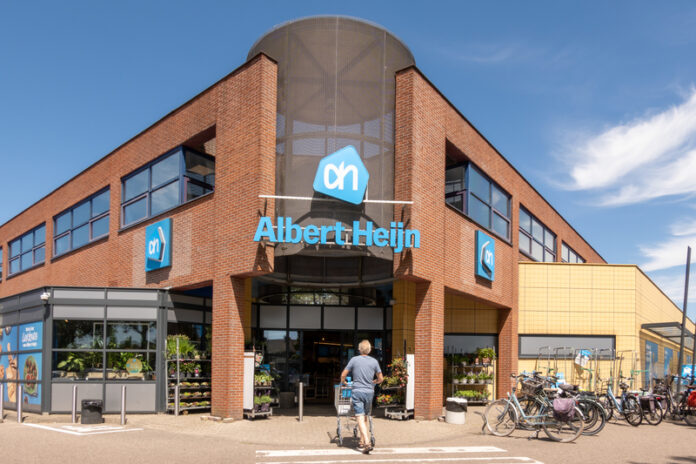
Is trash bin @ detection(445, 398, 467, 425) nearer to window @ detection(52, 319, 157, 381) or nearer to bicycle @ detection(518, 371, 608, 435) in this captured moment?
bicycle @ detection(518, 371, 608, 435)

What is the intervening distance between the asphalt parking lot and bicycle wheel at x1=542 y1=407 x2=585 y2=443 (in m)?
0.19

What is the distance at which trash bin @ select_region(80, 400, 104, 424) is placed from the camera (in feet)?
49.3

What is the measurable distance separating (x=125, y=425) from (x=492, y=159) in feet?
46.4

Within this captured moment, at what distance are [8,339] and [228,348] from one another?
8.04 meters

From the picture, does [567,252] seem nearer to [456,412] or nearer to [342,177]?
[456,412]

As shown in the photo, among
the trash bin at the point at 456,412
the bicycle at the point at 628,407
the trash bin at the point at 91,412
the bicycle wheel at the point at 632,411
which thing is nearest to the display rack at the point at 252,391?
the trash bin at the point at 91,412

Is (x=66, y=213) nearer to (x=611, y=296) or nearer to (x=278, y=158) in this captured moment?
(x=278, y=158)

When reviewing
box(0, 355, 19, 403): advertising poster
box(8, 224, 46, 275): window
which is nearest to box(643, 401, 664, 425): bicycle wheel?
box(0, 355, 19, 403): advertising poster

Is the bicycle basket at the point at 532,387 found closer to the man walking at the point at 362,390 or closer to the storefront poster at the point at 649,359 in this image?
the man walking at the point at 362,390

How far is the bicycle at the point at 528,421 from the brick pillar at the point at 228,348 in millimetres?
6014

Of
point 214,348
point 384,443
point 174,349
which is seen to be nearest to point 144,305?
point 174,349

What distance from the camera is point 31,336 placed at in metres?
18.4

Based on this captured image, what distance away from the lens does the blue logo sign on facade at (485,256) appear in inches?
797

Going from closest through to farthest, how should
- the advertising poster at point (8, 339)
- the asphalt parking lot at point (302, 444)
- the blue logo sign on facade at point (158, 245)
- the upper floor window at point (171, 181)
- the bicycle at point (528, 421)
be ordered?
the asphalt parking lot at point (302, 444)
the bicycle at point (528, 421)
the blue logo sign on facade at point (158, 245)
the upper floor window at point (171, 181)
the advertising poster at point (8, 339)
